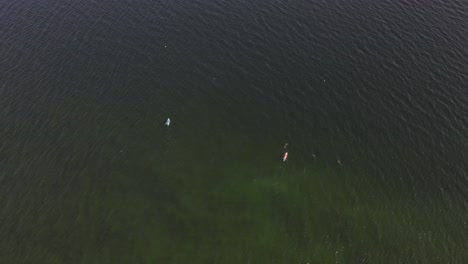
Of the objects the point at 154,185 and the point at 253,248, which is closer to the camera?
the point at 253,248

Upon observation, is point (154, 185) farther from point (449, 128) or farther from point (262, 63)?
point (449, 128)

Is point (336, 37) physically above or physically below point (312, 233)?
above

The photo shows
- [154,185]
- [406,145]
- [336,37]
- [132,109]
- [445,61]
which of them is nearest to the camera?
[154,185]

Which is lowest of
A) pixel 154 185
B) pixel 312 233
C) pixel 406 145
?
pixel 154 185

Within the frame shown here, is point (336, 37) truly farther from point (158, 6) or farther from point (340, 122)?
point (158, 6)

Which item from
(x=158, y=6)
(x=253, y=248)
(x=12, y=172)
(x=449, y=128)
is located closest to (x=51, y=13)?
(x=158, y=6)

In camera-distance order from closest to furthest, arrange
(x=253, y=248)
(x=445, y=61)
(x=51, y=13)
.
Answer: (x=253, y=248), (x=445, y=61), (x=51, y=13)
